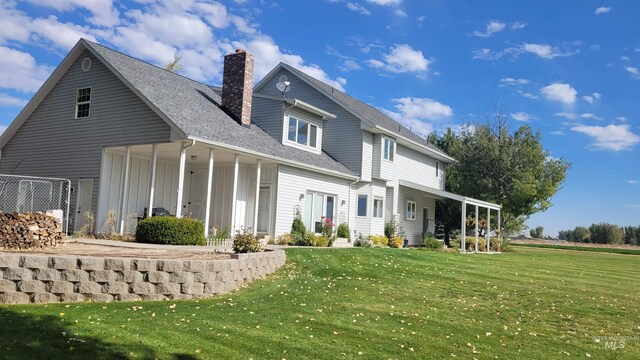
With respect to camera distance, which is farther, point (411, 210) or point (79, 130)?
point (411, 210)

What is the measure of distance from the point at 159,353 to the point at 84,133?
15412 millimetres

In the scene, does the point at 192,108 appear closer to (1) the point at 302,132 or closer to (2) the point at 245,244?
(1) the point at 302,132

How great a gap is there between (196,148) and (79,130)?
5.04 m

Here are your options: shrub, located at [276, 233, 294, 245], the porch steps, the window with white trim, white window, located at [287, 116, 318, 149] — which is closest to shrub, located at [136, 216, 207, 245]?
shrub, located at [276, 233, 294, 245]

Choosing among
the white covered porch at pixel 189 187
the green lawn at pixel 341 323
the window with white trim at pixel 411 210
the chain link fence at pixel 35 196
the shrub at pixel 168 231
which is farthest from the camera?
the window with white trim at pixel 411 210

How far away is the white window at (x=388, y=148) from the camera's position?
1046 inches

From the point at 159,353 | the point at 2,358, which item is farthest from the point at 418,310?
the point at 2,358

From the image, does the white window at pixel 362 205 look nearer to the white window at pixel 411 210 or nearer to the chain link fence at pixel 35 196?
the white window at pixel 411 210

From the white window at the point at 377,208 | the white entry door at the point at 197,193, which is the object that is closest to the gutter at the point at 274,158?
the white window at the point at 377,208

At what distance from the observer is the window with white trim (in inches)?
1203

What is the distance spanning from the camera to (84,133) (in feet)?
61.8

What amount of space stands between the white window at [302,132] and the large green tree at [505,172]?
16.7 metres

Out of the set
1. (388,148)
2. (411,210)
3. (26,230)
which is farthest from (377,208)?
(26,230)

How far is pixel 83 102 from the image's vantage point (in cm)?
1923
